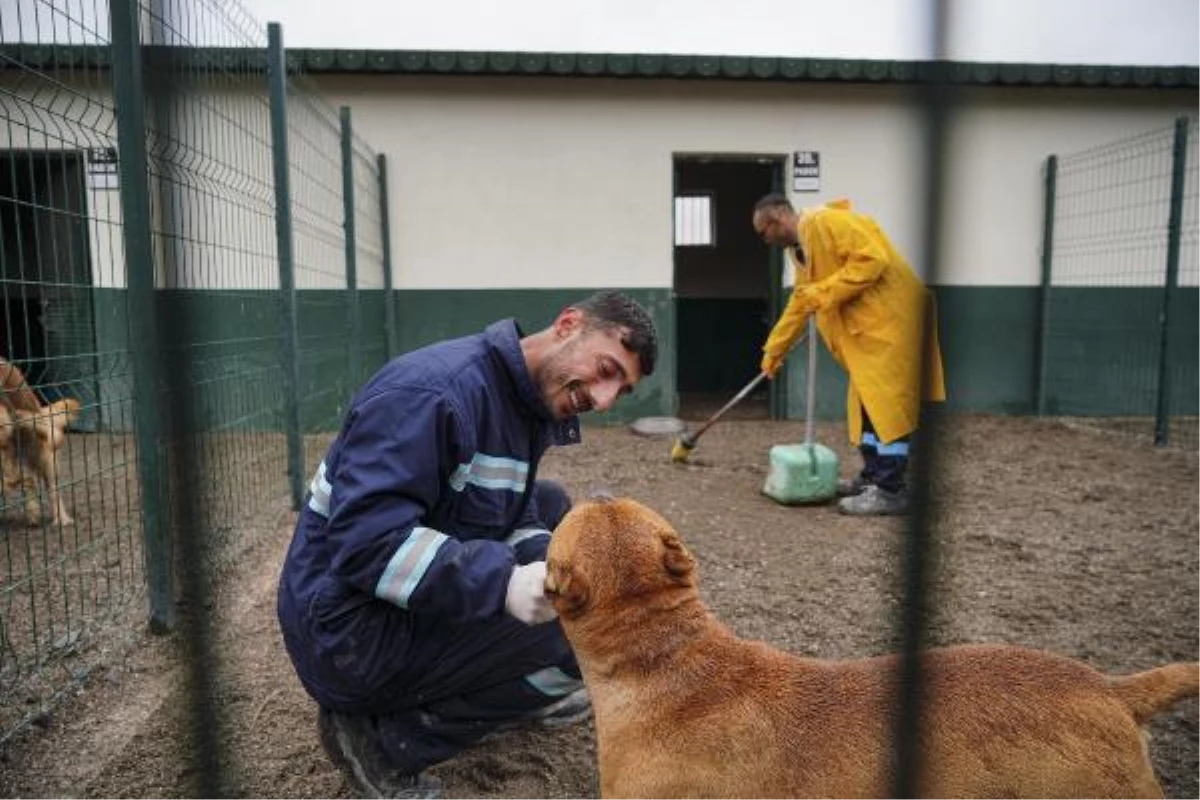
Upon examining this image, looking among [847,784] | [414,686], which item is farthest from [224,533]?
[847,784]

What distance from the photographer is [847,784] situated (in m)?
1.51

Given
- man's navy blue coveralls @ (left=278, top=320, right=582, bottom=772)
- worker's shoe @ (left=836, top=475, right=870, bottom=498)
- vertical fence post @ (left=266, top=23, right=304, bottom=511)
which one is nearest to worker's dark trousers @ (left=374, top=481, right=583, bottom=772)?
man's navy blue coveralls @ (left=278, top=320, right=582, bottom=772)

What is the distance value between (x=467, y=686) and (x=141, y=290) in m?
1.80

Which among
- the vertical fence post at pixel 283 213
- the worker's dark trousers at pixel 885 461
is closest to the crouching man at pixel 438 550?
the vertical fence post at pixel 283 213

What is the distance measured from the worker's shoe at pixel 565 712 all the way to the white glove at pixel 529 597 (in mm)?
740

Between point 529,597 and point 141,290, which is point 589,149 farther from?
point 529,597

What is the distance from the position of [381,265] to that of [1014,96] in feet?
23.2

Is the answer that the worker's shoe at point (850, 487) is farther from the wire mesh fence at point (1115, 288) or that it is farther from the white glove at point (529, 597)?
the wire mesh fence at point (1115, 288)

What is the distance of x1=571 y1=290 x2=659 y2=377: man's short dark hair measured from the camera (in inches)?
82.4

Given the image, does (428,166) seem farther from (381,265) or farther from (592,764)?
(592,764)

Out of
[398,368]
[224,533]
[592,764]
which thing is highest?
[398,368]

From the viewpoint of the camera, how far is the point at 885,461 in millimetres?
5000

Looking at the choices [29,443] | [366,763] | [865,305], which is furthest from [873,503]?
[29,443]

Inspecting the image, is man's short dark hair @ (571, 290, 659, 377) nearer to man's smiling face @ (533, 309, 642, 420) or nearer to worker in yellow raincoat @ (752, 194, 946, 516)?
man's smiling face @ (533, 309, 642, 420)
